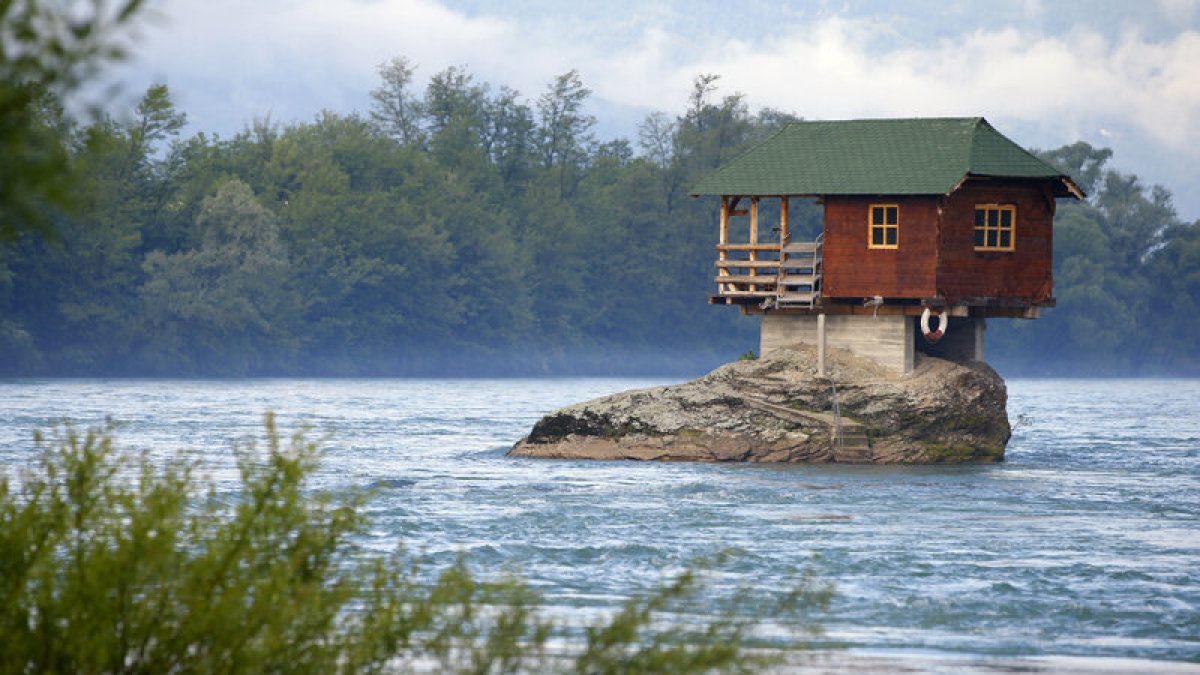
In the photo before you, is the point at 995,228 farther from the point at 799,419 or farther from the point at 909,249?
the point at 799,419

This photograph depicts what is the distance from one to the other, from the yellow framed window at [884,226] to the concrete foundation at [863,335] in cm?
172

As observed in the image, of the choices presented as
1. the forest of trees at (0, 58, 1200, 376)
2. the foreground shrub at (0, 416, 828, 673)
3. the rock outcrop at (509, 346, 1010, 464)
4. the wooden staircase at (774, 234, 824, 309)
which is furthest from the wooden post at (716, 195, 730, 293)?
the forest of trees at (0, 58, 1200, 376)

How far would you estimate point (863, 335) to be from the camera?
3269 centimetres

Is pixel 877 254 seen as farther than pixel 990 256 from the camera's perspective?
Yes

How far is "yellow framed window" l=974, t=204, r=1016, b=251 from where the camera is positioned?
108 ft

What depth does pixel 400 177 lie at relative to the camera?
103500 millimetres

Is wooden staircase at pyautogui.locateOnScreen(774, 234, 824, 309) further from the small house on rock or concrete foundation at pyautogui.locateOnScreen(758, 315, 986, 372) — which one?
concrete foundation at pyautogui.locateOnScreen(758, 315, 986, 372)

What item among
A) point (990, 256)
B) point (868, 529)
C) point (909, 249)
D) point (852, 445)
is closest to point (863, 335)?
point (909, 249)

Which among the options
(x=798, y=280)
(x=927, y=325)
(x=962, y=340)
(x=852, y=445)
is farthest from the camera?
(x=962, y=340)

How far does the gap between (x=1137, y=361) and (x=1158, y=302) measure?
4873 mm

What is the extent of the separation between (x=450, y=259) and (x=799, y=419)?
73.0 m

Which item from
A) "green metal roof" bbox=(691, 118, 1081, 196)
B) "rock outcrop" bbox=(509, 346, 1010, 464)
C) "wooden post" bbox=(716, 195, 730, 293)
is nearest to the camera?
"rock outcrop" bbox=(509, 346, 1010, 464)

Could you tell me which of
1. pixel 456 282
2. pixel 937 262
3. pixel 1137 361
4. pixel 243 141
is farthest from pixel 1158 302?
pixel 937 262

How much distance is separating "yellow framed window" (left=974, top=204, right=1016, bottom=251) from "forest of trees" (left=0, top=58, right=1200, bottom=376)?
51.9m
